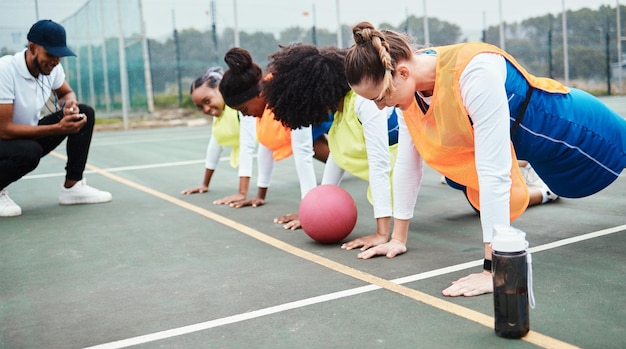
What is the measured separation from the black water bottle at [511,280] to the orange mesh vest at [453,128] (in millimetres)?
795

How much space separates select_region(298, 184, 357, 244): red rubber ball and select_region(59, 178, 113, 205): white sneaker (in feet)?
9.69

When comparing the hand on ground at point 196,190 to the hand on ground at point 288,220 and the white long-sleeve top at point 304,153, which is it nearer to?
the hand on ground at point 288,220

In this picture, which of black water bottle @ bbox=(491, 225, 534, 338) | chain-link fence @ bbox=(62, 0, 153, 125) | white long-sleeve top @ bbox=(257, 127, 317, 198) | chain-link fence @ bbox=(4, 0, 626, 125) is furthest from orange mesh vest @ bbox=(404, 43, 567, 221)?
chain-link fence @ bbox=(62, 0, 153, 125)

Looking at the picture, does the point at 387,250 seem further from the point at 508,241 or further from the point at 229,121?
the point at 229,121

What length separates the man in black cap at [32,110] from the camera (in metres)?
5.67

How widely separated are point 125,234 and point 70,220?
2.94 ft

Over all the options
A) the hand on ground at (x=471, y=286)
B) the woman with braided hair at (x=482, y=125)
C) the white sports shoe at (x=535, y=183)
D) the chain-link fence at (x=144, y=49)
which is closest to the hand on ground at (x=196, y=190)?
the white sports shoe at (x=535, y=183)

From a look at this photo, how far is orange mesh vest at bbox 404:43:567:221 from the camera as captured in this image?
3.23 metres

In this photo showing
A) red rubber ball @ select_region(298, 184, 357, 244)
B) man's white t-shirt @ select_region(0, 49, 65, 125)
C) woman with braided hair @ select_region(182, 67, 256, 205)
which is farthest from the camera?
woman with braided hair @ select_region(182, 67, 256, 205)

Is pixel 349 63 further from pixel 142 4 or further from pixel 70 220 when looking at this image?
pixel 142 4

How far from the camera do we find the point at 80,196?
6559 millimetres

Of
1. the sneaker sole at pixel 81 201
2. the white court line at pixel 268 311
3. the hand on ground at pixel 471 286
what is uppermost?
the hand on ground at pixel 471 286

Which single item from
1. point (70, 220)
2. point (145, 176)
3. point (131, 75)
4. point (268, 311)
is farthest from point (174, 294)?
point (131, 75)

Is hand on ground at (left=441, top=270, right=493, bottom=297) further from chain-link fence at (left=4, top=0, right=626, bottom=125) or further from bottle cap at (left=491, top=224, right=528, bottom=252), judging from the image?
chain-link fence at (left=4, top=0, right=626, bottom=125)
